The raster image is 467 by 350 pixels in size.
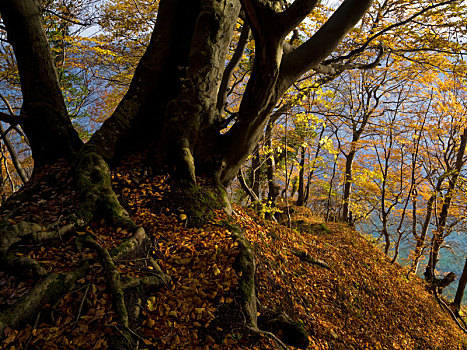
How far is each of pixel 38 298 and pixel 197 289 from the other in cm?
135

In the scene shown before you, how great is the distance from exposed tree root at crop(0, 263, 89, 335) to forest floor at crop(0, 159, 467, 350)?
5cm

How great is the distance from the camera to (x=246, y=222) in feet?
16.3

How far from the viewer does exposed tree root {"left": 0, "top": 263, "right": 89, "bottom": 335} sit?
1.86m

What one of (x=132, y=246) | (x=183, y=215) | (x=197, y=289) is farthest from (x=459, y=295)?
(x=132, y=246)

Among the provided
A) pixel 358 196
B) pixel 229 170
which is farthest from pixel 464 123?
pixel 229 170

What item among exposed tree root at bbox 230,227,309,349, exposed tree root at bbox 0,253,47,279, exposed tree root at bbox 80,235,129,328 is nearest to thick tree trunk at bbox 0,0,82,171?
exposed tree root at bbox 0,253,47,279

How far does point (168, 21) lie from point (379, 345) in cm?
675

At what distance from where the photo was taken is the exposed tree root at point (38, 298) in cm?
186

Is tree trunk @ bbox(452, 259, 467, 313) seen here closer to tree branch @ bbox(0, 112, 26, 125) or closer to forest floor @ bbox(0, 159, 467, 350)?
forest floor @ bbox(0, 159, 467, 350)

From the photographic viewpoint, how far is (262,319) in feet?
9.16

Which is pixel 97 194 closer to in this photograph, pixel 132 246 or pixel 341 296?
pixel 132 246

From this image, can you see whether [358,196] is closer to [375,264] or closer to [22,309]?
[375,264]

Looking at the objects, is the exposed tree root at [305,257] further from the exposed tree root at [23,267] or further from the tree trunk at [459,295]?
the tree trunk at [459,295]

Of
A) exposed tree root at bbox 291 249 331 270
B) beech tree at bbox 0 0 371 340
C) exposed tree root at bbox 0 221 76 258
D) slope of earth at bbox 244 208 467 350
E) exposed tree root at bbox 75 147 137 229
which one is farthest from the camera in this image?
exposed tree root at bbox 291 249 331 270
